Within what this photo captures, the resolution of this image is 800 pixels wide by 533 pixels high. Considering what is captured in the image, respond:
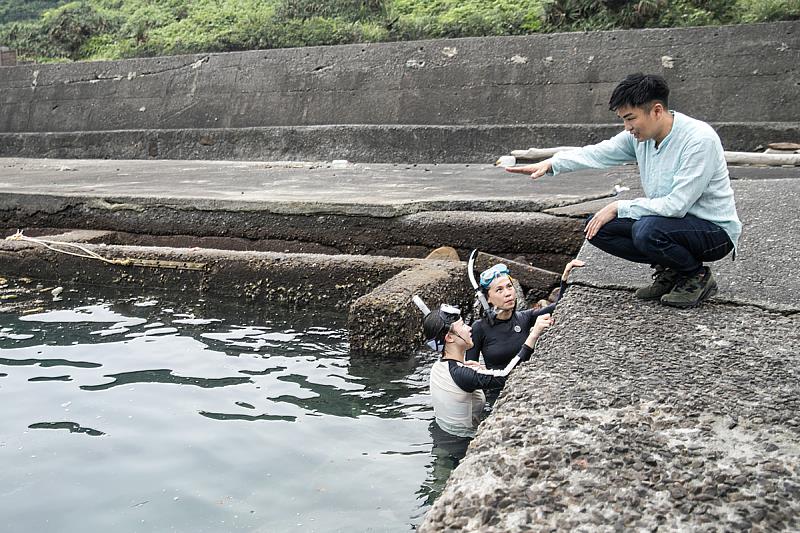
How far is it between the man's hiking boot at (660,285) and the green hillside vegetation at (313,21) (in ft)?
24.6

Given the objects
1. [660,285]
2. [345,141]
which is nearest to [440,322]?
[660,285]

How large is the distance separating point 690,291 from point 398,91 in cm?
813

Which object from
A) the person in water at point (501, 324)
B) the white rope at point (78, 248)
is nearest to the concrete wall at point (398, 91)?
the white rope at point (78, 248)

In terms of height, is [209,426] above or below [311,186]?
below

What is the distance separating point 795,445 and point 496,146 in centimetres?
828

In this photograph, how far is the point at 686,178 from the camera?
3.80 meters

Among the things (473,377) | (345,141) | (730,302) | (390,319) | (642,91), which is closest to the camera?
(642,91)

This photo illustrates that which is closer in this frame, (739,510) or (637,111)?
(739,510)

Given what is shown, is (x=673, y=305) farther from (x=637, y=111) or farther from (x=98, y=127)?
(x=98, y=127)

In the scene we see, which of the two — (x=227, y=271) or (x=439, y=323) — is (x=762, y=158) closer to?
(x=227, y=271)

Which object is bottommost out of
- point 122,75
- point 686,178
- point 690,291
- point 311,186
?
point 311,186

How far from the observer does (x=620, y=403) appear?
288 cm

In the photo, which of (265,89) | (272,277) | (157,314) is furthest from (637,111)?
(265,89)

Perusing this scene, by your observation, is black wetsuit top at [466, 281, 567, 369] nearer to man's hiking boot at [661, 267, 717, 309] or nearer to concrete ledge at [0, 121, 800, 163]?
man's hiking boot at [661, 267, 717, 309]
